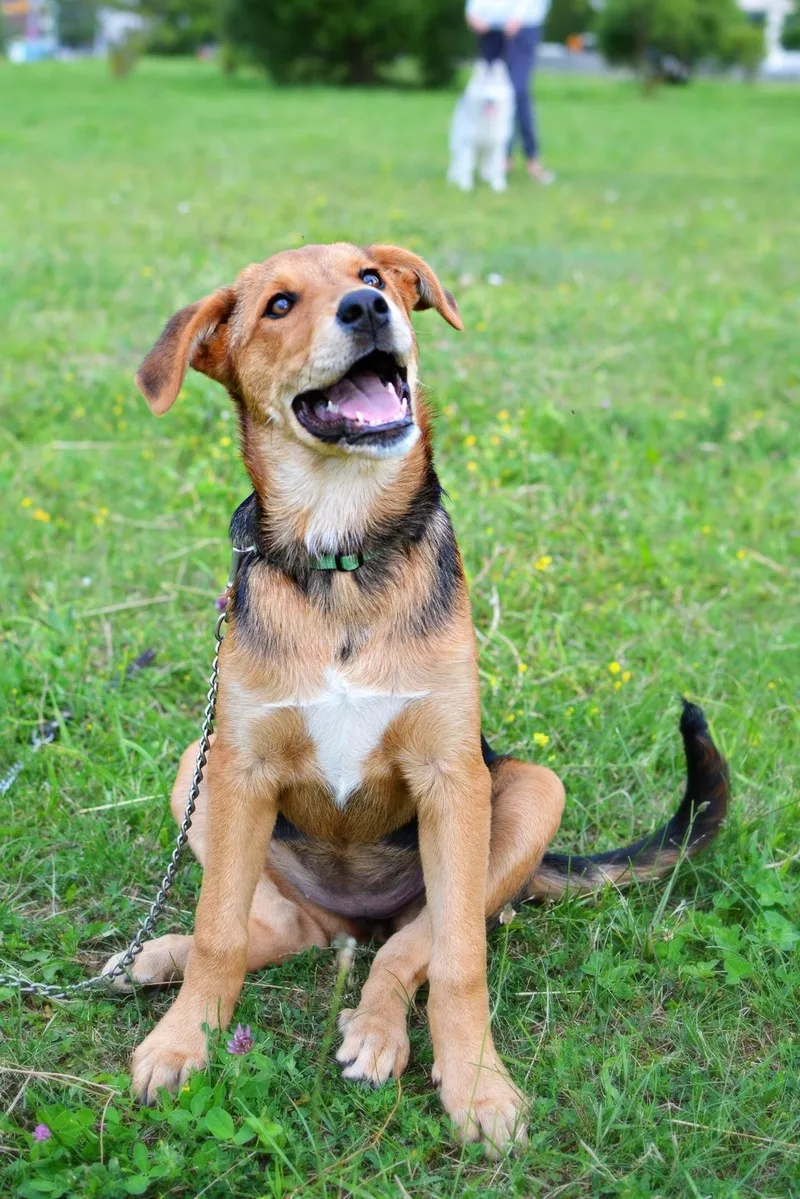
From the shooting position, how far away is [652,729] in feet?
13.6

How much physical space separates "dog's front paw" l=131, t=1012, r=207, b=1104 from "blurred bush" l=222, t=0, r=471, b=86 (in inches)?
1249

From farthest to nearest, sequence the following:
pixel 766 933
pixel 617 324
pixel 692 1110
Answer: pixel 617 324
pixel 766 933
pixel 692 1110

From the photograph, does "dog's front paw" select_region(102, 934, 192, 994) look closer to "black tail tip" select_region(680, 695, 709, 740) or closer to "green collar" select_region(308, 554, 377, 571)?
"green collar" select_region(308, 554, 377, 571)

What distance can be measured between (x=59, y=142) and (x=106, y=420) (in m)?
12.5

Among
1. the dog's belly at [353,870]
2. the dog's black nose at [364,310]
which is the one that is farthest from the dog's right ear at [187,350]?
the dog's belly at [353,870]

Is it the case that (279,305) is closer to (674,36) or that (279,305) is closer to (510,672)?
(510,672)

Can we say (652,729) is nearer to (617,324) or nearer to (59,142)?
(617,324)

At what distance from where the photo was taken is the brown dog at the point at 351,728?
2.85 meters

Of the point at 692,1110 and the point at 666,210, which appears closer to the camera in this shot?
the point at 692,1110

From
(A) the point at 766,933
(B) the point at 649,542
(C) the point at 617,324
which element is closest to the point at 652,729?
(A) the point at 766,933

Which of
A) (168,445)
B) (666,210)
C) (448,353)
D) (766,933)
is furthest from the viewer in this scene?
(666,210)

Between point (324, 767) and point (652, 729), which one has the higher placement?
point (324, 767)

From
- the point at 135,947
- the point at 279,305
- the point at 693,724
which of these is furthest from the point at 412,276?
→ the point at 135,947

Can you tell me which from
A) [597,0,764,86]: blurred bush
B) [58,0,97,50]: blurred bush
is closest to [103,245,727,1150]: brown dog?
[597,0,764,86]: blurred bush
